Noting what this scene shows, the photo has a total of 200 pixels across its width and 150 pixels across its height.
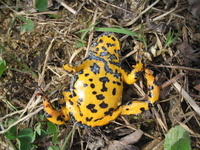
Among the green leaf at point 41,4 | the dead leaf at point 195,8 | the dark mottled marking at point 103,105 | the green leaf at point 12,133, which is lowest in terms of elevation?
the green leaf at point 12,133

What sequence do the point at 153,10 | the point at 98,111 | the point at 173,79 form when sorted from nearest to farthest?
the point at 98,111
the point at 173,79
the point at 153,10

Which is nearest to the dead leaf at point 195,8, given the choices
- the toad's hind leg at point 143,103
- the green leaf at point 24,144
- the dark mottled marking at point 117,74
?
the toad's hind leg at point 143,103

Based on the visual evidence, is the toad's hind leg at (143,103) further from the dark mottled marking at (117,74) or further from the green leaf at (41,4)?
the green leaf at (41,4)

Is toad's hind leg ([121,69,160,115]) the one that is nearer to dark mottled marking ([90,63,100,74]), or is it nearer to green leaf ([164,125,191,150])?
green leaf ([164,125,191,150])

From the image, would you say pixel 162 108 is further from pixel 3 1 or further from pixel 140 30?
pixel 3 1

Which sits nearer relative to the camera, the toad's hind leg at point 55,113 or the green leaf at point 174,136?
the green leaf at point 174,136

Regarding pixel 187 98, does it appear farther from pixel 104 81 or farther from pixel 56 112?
pixel 56 112

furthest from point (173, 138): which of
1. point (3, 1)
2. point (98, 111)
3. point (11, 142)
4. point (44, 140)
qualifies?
point (3, 1)
